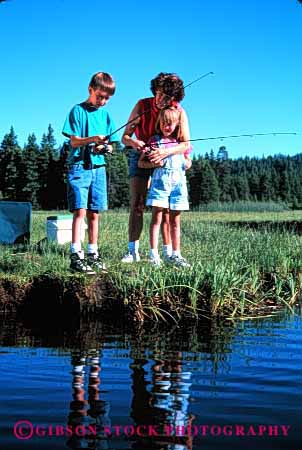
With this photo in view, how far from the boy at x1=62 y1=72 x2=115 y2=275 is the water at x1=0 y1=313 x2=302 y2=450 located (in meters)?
1.37

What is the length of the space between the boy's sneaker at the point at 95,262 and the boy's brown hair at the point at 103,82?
146cm

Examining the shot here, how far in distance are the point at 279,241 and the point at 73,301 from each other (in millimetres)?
3062

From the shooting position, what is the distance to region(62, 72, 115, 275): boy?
5.34 m

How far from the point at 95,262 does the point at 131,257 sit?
581 millimetres

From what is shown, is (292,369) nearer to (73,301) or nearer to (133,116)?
(73,301)

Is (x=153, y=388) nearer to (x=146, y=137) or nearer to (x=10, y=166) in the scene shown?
(x=146, y=137)

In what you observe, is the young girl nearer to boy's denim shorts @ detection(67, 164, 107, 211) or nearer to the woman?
the woman

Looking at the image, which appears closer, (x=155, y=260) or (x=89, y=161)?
(x=89, y=161)

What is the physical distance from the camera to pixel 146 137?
19.1 feet

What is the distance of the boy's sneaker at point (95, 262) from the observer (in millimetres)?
5168

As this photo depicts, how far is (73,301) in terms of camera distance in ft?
15.9

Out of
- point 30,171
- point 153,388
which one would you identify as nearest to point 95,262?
point 153,388

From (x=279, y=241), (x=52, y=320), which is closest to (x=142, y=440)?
(x=52, y=320)

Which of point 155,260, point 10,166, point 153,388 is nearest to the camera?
point 153,388
